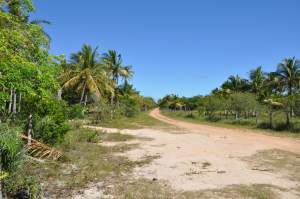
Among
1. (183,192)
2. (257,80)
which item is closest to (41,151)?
(183,192)

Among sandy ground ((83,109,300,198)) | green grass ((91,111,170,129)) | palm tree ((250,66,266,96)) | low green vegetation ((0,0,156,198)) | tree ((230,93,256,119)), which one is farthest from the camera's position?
palm tree ((250,66,266,96))

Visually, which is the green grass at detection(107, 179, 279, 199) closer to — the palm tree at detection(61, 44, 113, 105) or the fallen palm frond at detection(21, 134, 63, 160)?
the fallen palm frond at detection(21, 134, 63, 160)

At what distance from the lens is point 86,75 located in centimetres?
3081

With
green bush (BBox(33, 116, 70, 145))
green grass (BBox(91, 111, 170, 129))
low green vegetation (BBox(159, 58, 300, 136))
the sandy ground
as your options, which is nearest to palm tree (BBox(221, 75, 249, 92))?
low green vegetation (BBox(159, 58, 300, 136))

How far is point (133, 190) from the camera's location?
8.02m

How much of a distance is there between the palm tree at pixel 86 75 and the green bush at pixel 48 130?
56.9 feet

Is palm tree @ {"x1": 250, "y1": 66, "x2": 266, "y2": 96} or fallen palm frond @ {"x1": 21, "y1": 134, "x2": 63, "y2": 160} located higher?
palm tree @ {"x1": 250, "y1": 66, "x2": 266, "y2": 96}

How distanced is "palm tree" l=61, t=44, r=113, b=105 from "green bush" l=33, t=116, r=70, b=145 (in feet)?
56.9

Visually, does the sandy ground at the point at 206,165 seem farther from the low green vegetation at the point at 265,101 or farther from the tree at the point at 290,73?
the tree at the point at 290,73

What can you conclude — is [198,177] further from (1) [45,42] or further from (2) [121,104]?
(2) [121,104]

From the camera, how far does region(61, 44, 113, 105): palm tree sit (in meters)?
30.8

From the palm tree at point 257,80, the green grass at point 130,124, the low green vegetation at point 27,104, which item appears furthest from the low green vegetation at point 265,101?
the low green vegetation at point 27,104

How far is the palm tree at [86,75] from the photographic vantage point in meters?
30.8

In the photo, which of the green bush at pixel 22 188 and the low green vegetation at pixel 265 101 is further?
the low green vegetation at pixel 265 101
